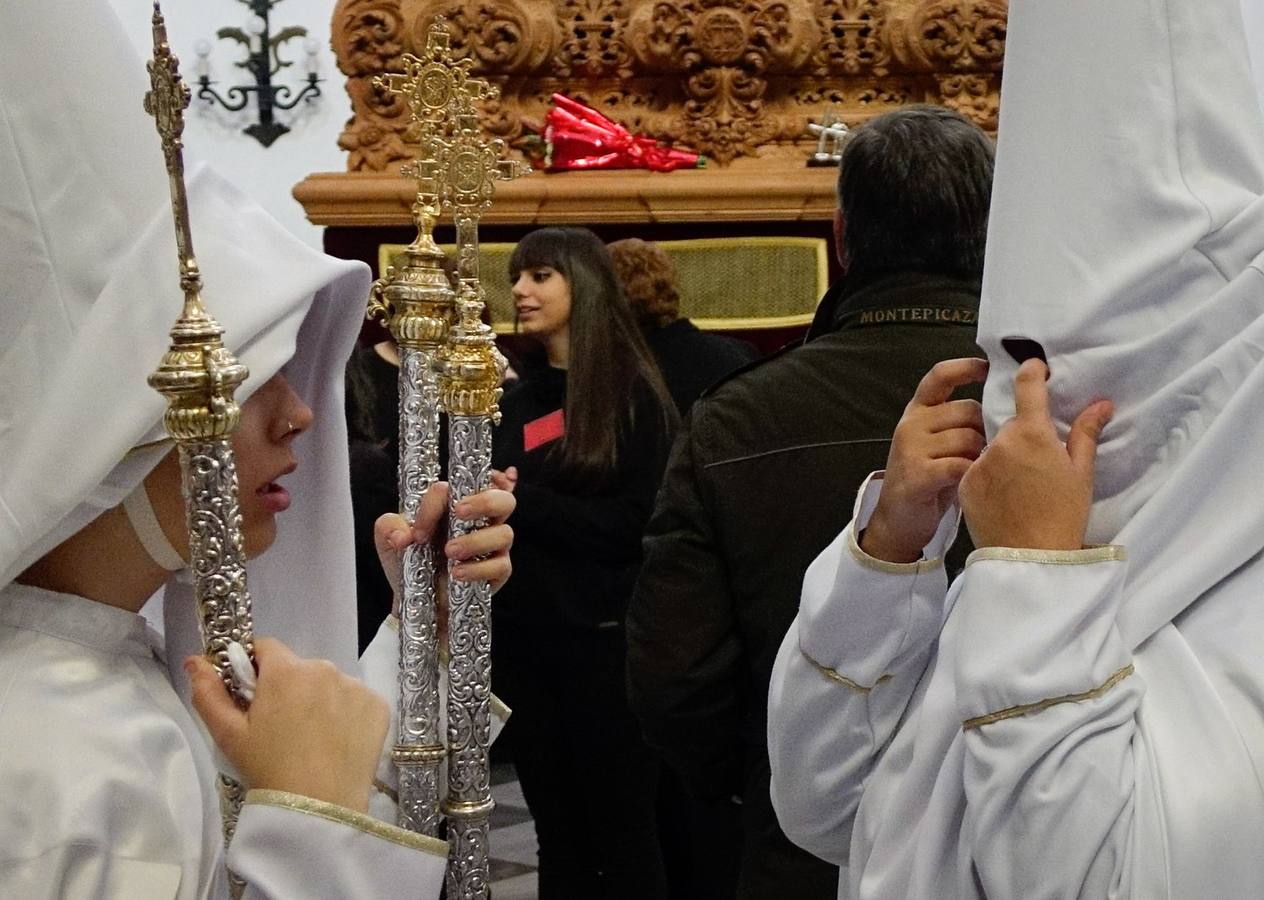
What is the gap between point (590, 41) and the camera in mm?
5680

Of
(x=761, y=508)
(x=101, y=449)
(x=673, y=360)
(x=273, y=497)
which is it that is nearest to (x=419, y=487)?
(x=273, y=497)

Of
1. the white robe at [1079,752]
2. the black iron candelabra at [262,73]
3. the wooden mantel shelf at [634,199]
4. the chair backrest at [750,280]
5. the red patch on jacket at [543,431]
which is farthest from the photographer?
the black iron candelabra at [262,73]

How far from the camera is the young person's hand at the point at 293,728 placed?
132cm

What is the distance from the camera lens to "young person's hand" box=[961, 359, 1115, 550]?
1.25 metres

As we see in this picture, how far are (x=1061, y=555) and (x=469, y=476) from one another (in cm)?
64

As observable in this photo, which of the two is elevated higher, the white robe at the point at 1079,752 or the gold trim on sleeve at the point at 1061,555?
the gold trim on sleeve at the point at 1061,555

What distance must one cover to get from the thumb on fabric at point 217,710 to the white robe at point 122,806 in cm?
5

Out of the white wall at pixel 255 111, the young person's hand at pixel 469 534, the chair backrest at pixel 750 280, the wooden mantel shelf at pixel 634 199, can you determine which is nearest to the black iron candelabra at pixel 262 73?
the white wall at pixel 255 111

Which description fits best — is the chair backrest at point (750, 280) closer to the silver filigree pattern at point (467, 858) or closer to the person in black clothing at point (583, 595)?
the person in black clothing at point (583, 595)

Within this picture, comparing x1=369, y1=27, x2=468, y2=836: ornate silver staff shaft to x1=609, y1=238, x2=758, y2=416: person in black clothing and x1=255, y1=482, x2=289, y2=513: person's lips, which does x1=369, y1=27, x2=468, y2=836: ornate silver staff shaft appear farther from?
x1=609, y1=238, x2=758, y2=416: person in black clothing

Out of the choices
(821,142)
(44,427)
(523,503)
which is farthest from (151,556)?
(821,142)

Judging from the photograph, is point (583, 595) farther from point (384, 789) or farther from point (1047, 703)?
point (1047, 703)

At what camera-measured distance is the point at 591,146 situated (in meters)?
5.50

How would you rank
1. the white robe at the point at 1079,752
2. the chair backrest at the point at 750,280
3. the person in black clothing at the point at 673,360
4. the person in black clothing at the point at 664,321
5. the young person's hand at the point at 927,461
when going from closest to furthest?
the white robe at the point at 1079,752 → the young person's hand at the point at 927,461 → the person in black clothing at the point at 673,360 → the person in black clothing at the point at 664,321 → the chair backrest at the point at 750,280
